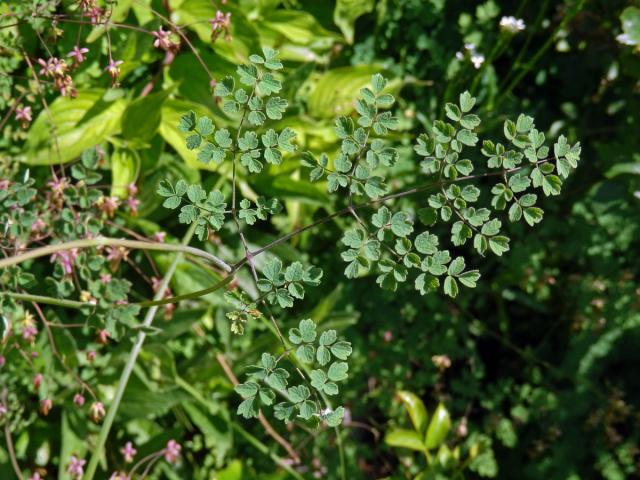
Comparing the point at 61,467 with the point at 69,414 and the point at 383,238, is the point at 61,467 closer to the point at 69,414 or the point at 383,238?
the point at 69,414

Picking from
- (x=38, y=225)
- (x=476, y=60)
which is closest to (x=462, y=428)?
(x=476, y=60)

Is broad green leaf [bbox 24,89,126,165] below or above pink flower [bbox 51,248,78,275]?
above

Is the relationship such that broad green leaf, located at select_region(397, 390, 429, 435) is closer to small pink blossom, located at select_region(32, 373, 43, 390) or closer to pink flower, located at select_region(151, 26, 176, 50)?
small pink blossom, located at select_region(32, 373, 43, 390)

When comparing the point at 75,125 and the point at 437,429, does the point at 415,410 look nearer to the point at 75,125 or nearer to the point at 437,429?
the point at 437,429

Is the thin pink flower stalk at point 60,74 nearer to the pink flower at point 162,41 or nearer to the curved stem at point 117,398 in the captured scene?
the pink flower at point 162,41

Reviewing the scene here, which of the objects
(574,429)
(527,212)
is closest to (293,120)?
(527,212)

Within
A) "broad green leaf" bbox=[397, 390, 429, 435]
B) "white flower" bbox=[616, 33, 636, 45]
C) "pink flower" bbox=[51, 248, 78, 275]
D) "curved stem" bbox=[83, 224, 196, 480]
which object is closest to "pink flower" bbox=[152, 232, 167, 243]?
"curved stem" bbox=[83, 224, 196, 480]
